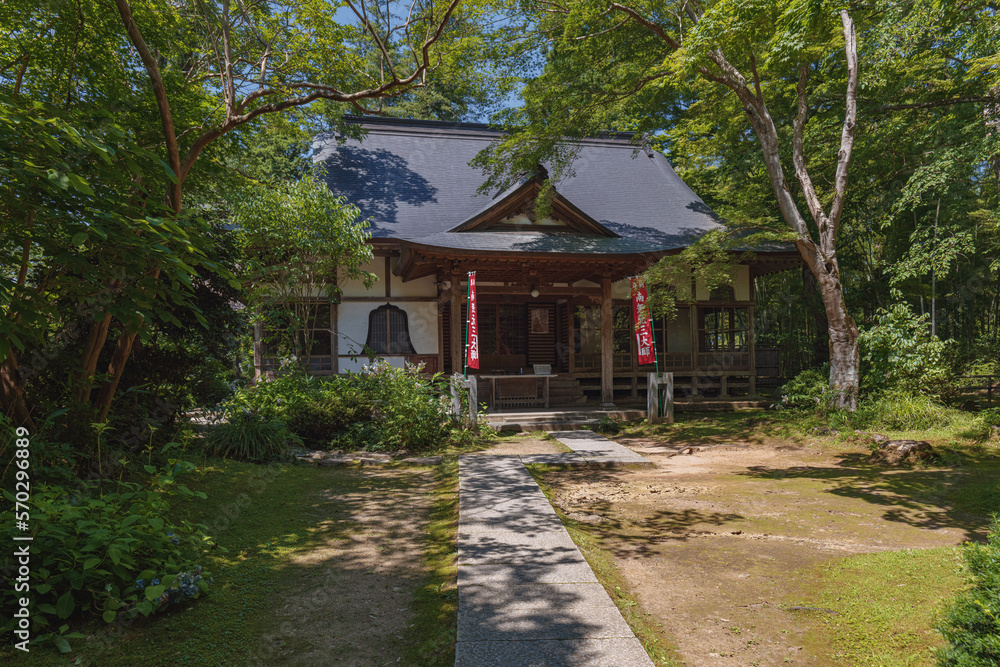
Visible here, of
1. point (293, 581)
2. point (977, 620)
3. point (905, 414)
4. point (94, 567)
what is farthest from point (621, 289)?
point (94, 567)

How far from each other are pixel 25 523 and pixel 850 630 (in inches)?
189

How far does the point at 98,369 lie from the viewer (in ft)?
18.5

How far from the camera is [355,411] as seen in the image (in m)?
9.22

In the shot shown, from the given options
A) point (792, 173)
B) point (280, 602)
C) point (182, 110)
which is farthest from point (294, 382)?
point (792, 173)

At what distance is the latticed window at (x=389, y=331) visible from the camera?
13.2 m

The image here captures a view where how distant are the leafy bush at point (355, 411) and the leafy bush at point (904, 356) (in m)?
8.28

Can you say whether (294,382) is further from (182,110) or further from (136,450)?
(182,110)

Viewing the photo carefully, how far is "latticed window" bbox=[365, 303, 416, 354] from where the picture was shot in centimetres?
1316

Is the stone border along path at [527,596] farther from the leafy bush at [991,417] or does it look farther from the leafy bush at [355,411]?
the leafy bush at [991,417]

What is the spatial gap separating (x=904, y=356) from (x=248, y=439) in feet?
37.2

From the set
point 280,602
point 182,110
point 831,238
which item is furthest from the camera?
point 831,238

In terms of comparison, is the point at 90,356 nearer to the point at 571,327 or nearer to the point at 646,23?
the point at 646,23

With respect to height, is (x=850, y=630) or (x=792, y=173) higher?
(x=792, y=173)

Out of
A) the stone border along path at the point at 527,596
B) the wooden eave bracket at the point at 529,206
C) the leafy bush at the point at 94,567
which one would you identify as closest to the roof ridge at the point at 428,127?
the wooden eave bracket at the point at 529,206
